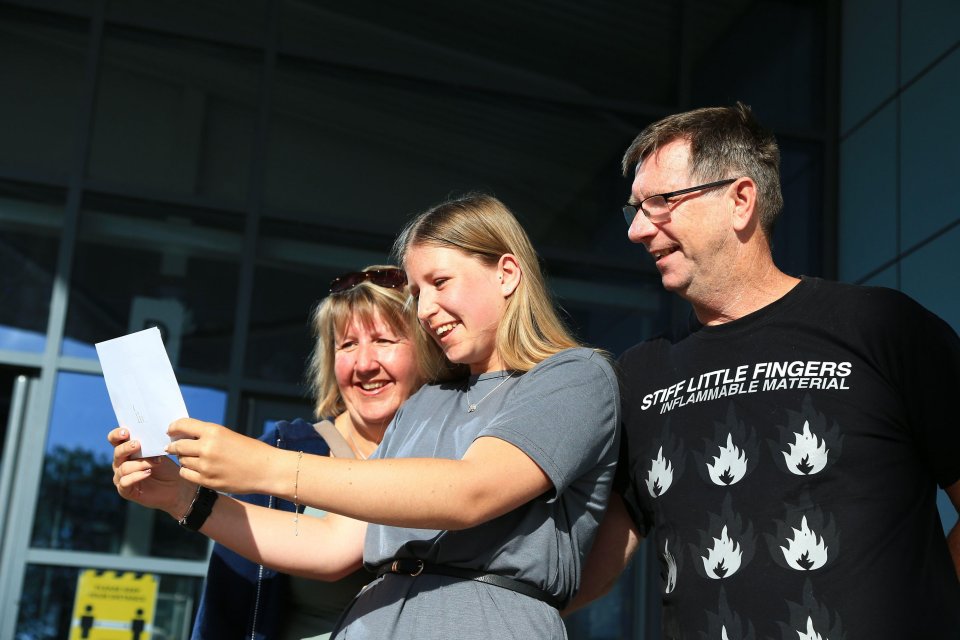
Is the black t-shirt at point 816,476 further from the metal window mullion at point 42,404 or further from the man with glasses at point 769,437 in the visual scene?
the metal window mullion at point 42,404

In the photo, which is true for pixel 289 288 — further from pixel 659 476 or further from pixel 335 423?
pixel 659 476

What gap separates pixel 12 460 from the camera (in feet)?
19.0

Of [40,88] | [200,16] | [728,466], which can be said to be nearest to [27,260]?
[40,88]

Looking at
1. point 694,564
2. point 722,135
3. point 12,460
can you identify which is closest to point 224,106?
point 12,460

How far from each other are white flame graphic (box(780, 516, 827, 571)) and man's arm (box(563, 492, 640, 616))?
1.49 feet

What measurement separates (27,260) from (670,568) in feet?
15.6

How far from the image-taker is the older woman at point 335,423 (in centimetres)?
270

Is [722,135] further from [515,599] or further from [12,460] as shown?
[12,460]

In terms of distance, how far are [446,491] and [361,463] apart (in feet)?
0.55

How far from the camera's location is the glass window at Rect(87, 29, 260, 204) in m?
6.33

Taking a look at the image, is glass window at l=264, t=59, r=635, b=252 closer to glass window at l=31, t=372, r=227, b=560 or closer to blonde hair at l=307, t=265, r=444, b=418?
glass window at l=31, t=372, r=227, b=560

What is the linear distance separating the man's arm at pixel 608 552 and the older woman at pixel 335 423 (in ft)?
1.67

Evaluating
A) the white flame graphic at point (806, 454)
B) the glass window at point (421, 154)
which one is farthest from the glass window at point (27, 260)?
the white flame graphic at point (806, 454)

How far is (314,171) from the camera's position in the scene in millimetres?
6598
